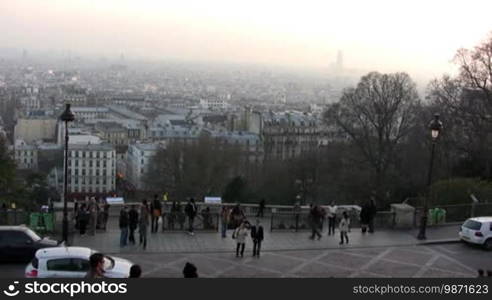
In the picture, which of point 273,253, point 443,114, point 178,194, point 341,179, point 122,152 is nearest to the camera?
point 273,253

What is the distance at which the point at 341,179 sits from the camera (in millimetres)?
47625

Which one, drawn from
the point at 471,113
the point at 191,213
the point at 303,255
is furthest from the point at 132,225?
the point at 471,113

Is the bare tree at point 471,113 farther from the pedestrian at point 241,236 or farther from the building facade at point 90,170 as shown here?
the building facade at point 90,170

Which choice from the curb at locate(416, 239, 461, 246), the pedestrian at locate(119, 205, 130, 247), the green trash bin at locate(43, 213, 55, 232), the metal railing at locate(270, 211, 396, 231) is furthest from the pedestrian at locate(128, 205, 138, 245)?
the curb at locate(416, 239, 461, 246)

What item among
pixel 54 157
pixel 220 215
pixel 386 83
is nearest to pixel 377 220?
pixel 220 215

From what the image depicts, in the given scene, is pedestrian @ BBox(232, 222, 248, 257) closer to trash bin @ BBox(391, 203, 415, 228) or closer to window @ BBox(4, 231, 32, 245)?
window @ BBox(4, 231, 32, 245)

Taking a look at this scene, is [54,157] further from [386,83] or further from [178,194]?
[386,83]

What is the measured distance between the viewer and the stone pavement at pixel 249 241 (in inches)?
819

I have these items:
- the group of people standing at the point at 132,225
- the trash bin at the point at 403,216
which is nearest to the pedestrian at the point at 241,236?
the group of people standing at the point at 132,225

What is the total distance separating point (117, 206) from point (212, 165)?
38054 mm

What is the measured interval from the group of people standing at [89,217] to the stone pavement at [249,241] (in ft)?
0.94

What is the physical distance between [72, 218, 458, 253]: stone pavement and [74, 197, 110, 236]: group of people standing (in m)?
0.29

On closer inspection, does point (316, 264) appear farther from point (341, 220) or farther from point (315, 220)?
point (341, 220)

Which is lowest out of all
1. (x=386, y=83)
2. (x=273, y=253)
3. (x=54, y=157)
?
(x=54, y=157)
